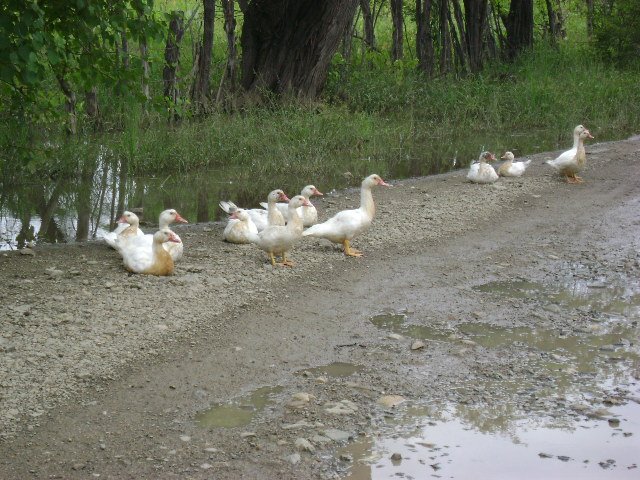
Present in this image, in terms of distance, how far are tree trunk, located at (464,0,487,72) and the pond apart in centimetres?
784

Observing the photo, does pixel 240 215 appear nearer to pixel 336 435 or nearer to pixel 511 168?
pixel 336 435

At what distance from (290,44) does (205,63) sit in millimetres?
2325

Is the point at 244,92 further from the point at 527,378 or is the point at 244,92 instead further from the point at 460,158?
the point at 527,378

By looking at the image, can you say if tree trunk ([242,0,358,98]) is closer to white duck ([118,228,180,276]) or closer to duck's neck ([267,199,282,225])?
duck's neck ([267,199,282,225])

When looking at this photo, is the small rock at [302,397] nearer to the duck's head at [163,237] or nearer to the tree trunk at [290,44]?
the duck's head at [163,237]

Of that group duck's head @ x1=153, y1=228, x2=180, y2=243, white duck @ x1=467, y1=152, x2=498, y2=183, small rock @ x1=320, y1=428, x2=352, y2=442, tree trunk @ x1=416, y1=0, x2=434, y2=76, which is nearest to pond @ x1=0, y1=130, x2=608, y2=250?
white duck @ x1=467, y1=152, x2=498, y2=183

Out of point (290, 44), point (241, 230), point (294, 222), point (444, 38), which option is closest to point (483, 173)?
point (241, 230)

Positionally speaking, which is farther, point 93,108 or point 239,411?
point 93,108

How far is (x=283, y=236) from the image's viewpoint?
29.4 ft

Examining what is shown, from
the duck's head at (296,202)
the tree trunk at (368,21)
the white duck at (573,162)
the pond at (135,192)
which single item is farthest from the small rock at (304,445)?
the tree trunk at (368,21)

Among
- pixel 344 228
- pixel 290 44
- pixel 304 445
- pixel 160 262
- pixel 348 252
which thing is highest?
pixel 290 44

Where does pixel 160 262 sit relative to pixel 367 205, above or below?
below

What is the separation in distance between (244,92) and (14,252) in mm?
→ 9103

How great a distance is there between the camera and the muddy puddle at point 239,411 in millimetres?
5737
